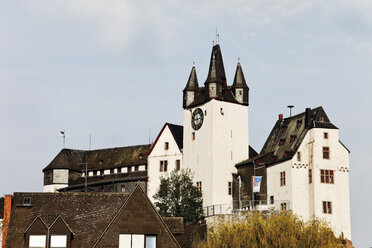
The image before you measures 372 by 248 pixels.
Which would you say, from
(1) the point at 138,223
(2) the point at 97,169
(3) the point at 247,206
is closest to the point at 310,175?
(3) the point at 247,206

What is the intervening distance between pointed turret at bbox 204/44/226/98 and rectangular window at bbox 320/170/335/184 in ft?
54.4

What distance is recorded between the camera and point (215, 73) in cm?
8606

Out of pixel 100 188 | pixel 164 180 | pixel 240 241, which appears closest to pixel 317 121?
pixel 164 180

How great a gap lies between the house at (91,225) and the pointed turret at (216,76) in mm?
32440

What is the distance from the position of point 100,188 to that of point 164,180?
16687 millimetres

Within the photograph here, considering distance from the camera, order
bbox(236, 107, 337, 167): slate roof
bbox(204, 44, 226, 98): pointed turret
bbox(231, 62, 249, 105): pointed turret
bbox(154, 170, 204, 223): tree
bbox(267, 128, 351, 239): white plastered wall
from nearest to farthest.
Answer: bbox(267, 128, 351, 239): white plastered wall, bbox(236, 107, 337, 167): slate roof, bbox(154, 170, 204, 223): tree, bbox(204, 44, 226, 98): pointed turret, bbox(231, 62, 249, 105): pointed turret

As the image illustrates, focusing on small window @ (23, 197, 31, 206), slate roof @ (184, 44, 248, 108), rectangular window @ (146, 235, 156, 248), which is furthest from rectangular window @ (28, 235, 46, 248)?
slate roof @ (184, 44, 248, 108)

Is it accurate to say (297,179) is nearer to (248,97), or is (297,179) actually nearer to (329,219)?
(329,219)

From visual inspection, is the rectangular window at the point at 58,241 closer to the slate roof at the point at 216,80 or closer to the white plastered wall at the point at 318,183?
the white plastered wall at the point at 318,183

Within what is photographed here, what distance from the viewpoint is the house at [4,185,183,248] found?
51.0 metres

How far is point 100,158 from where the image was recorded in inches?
4085

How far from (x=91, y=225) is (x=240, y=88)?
38.6 metres

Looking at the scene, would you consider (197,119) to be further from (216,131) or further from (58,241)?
(58,241)

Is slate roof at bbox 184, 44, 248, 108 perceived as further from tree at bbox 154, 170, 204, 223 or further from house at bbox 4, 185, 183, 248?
house at bbox 4, 185, 183, 248
